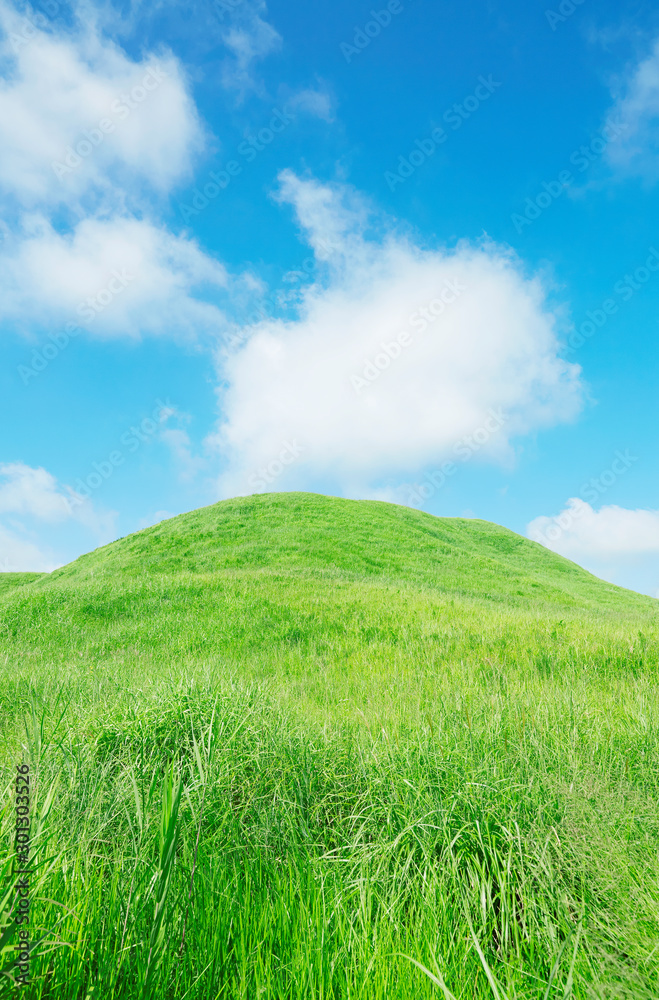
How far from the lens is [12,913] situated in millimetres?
1484

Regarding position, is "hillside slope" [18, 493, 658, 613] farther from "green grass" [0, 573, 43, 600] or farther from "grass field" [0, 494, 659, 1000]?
"green grass" [0, 573, 43, 600]

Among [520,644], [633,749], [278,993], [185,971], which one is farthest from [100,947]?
[520,644]

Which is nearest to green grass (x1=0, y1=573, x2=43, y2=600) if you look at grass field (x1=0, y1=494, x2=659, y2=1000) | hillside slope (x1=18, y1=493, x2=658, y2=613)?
hillside slope (x1=18, y1=493, x2=658, y2=613)

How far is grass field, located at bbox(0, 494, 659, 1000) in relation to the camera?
1.85 meters

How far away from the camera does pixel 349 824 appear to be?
3.31 metres

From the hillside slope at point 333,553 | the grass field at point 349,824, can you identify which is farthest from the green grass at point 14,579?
the grass field at point 349,824

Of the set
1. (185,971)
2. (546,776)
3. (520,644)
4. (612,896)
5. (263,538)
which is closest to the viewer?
(185,971)

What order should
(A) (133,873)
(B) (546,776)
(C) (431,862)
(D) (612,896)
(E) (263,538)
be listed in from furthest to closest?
(E) (263,538)
(B) (546,776)
(C) (431,862)
(D) (612,896)
(A) (133,873)

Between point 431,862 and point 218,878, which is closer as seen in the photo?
point 218,878

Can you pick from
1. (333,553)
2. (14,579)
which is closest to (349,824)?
(333,553)

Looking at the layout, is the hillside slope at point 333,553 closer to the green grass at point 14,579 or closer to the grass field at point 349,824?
the grass field at point 349,824

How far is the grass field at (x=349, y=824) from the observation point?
6.08 feet

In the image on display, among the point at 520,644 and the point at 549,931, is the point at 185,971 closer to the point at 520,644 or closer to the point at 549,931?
the point at 549,931

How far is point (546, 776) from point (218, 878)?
84.4 inches
